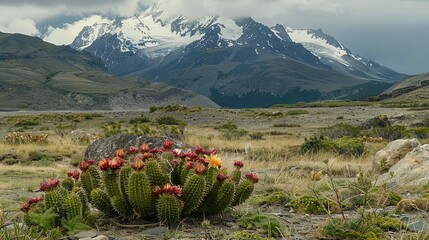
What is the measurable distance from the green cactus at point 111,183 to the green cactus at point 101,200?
0.06 m

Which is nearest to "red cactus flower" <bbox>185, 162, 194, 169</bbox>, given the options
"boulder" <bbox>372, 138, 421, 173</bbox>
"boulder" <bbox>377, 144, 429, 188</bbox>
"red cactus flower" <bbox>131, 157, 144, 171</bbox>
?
"red cactus flower" <bbox>131, 157, 144, 171</bbox>

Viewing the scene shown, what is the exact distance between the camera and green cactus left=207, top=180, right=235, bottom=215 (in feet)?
18.8

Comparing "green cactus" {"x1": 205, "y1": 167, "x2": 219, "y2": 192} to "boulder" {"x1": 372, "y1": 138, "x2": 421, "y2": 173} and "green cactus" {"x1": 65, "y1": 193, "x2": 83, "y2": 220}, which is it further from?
"boulder" {"x1": 372, "y1": 138, "x2": 421, "y2": 173}

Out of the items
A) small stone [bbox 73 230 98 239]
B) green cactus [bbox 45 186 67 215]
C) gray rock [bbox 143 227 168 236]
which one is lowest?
gray rock [bbox 143 227 168 236]

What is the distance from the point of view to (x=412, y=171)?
9.99 meters

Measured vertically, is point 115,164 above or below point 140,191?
above

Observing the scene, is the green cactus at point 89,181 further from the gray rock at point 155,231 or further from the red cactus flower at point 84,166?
the gray rock at point 155,231

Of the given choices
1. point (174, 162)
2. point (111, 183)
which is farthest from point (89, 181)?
point (174, 162)

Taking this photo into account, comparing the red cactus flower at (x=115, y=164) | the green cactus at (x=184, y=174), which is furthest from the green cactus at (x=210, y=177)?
the red cactus flower at (x=115, y=164)

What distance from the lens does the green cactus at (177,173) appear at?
6.07 meters

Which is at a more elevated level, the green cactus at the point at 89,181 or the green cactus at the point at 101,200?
the green cactus at the point at 89,181

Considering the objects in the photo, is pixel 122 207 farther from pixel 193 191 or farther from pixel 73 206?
pixel 193 191

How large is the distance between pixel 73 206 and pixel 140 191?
0.66m

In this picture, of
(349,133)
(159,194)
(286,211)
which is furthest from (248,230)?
(349,133)
